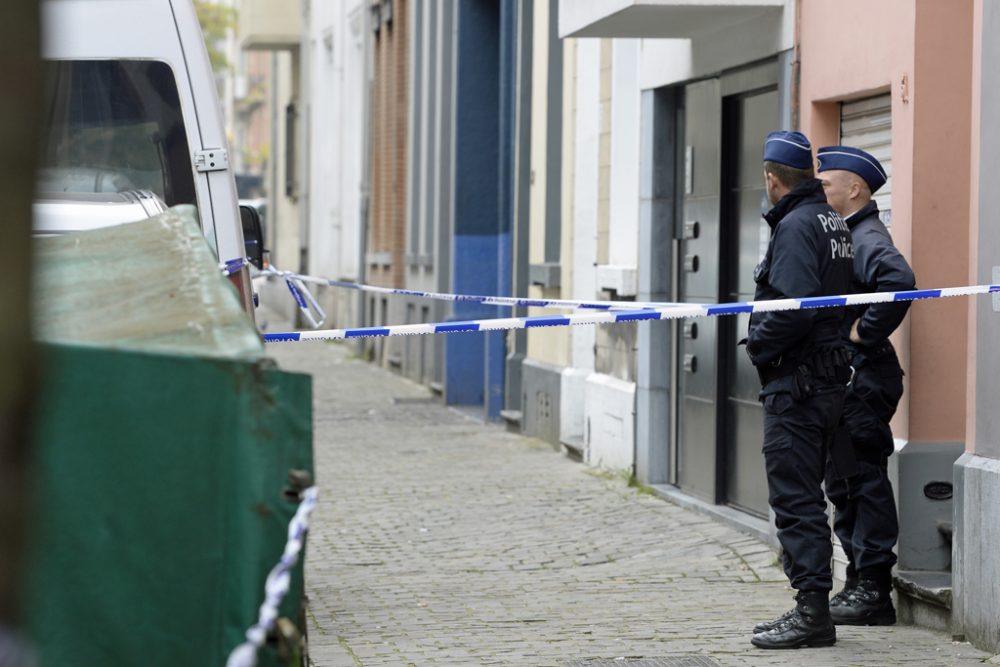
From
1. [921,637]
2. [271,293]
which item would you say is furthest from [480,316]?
[271,293]

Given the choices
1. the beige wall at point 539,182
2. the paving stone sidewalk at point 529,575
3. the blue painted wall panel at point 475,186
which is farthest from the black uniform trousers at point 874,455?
the blue painted wall panel at point 475,186

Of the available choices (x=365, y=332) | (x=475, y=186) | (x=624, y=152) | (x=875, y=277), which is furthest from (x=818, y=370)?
(x=475, y=186)

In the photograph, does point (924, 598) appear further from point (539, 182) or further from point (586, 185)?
point (539, 182)

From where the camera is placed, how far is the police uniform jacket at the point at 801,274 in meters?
6.34

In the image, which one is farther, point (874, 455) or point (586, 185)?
point (586, 185)

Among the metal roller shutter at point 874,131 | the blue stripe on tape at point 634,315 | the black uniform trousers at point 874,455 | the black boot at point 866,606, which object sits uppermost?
the metal roller shutter at point 874,131

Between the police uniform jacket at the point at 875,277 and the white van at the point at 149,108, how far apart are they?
95.2 inches

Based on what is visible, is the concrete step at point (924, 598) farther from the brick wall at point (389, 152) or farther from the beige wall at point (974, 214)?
the brick wall at point (389, 152)

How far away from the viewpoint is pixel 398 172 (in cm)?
2202

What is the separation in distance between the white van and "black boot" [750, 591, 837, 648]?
2404 millimetres

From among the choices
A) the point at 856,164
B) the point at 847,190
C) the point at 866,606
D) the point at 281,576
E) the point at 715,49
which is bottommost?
the point at 866,606

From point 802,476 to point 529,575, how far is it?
218 centimetres

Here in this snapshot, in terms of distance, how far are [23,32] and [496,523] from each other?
8469 mm

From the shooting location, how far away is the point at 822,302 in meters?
6.24
